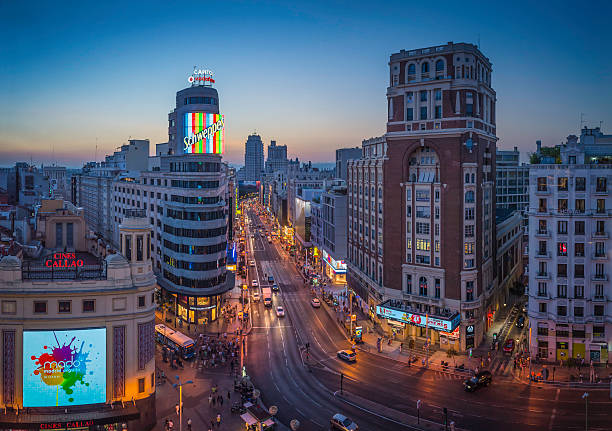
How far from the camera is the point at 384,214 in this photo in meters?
84.9

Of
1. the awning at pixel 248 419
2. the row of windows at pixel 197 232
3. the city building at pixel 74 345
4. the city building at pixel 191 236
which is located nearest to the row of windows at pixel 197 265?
the city building at pixel 191 236

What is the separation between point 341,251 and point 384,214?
125 feet

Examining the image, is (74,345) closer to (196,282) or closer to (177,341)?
(177,341)

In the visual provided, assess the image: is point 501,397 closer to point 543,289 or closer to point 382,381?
point 382,381

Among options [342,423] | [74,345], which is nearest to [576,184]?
[342,423]

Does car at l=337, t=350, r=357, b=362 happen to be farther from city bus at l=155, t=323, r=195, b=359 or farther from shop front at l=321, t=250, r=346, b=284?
shop front at l=321, t=250, r=346, b=284

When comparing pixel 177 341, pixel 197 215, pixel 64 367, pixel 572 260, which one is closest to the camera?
pixel 64 367

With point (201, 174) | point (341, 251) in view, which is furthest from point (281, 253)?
point (201, 174)

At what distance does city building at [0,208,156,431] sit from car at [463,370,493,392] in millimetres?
37842

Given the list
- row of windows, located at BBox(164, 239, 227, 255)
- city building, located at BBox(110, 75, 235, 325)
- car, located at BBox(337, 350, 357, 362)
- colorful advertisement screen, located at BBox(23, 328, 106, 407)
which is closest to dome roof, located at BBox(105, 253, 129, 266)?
colorful advertisement screen, located at BBox(23, 328, 106, 407)

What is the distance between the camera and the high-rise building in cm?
7538

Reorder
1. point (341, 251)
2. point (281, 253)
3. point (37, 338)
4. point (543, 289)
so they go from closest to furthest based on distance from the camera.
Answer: point (37, 338) → point (543, 289) → point (341, 251) → point (281, 253)

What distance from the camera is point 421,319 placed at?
75.4 metres

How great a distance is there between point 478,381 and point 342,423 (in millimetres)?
20997
